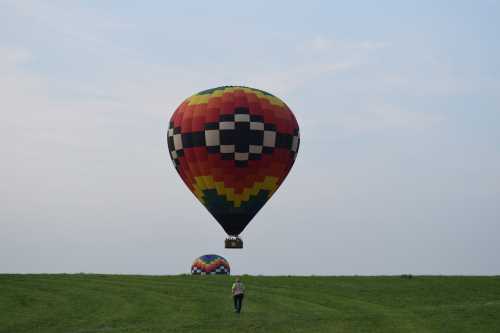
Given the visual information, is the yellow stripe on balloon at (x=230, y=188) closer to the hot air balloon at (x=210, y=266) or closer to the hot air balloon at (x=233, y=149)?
the hot air balloon at (x=233, y=149)

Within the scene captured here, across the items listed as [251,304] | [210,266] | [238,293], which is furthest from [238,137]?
[210,266]

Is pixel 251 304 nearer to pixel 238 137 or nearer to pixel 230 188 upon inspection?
pixel 230 188

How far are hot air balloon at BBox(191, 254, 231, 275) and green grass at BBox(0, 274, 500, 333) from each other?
3636 centimetres

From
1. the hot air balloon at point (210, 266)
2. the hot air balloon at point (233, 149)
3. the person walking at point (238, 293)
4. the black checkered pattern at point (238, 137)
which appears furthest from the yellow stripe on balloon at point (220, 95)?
the hot air balloon at point (210, 266)

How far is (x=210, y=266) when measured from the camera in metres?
93.7

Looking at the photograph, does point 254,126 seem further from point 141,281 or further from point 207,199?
point 141,281

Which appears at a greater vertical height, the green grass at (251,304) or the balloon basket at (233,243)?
the balloon basket at (233,243)

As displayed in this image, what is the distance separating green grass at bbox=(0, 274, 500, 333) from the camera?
36938 millimetres

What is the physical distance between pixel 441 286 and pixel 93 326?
24.4 metres

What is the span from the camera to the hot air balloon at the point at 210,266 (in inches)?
3676

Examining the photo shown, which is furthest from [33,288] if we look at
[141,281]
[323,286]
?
[323,286]

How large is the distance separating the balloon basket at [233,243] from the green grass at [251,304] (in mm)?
5969

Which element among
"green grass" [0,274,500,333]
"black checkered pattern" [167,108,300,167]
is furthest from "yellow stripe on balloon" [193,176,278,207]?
"green grass" [0,274,500,333]

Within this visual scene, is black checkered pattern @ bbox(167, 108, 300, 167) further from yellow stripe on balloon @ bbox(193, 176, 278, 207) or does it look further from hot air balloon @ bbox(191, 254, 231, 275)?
hot air balloon @ bbox(191, 254, 231, 275)
